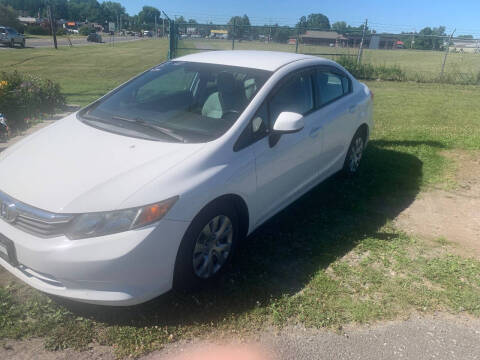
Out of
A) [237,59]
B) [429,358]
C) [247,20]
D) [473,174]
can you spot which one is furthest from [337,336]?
[247,20]

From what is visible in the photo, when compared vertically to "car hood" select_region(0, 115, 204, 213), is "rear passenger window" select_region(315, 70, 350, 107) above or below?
above

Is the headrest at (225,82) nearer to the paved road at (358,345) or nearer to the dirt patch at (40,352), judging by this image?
the paved road at (358,345)

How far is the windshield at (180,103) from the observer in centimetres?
344

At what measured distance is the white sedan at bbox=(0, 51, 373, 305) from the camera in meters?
2.62

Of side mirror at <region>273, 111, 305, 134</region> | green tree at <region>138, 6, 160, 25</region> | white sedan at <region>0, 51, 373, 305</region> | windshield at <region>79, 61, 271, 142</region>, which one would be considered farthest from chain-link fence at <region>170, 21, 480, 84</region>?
green tree at <region>138, 6, 160, 25</region>

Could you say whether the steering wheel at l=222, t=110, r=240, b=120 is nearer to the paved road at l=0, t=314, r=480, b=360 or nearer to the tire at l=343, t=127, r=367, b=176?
the paved road at l=0, t=314, r=480, b=360

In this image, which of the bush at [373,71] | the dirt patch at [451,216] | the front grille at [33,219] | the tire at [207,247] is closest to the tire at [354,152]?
the dirt patch at [451,216]

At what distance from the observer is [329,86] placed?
479 cm

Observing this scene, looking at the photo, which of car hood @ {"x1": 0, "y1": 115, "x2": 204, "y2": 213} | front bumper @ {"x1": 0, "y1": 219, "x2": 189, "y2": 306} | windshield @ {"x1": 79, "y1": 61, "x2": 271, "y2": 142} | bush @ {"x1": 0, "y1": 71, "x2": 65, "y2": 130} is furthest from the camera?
bush @ {"x1": 0, "y1": 71, "x2": 65, "y2": 130}

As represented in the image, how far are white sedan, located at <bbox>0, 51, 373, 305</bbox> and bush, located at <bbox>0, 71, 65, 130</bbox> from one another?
3.67m

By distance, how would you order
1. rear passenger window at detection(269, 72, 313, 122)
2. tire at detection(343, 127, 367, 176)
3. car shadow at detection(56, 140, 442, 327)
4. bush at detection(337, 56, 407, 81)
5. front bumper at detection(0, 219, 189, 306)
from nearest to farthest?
1. front bumper at detection(0, 219, 189, 306)
2. car shadow at detection(56, 140, 442, 327)
3. rear passenger window at detection(269, 72, 313, 122)
4. tire at detection(343, 127, 367, 176)
5. bush at detection(337, 56, 407, 81)

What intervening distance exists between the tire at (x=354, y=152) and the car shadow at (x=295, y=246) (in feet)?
0.48

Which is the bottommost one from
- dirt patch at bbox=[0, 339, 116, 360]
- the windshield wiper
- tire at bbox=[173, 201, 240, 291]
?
dirt patch at bbox=[0, 339, 116, 360]

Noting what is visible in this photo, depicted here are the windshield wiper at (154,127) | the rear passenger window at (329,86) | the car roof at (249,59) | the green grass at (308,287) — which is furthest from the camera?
the rear passenger window at (329,86)
